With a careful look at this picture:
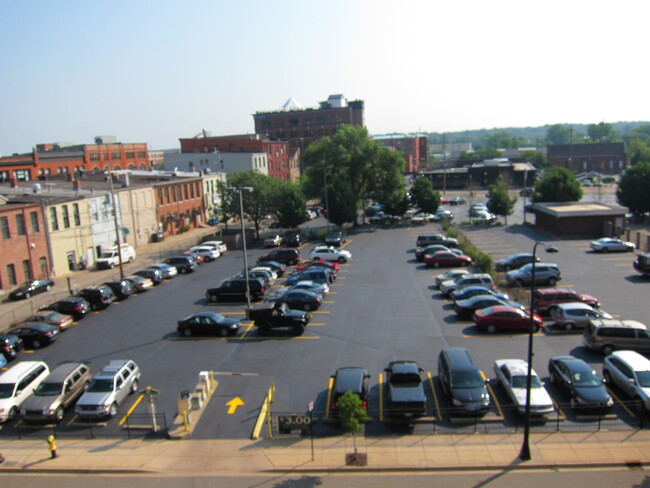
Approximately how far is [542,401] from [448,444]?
3.79 meters

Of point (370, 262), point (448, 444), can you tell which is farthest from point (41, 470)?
point (370, 262)

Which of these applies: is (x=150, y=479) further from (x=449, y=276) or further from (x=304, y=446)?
(x=449, y=276)

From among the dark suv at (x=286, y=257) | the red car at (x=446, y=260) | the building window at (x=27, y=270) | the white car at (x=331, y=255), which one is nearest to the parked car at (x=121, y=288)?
the building window at (x=27, y=270)

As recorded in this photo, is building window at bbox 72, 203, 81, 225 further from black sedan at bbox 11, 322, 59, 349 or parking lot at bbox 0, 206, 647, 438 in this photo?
black sedan at bbox 11, 322, 59, 349

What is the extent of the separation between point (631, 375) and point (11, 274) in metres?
40.8

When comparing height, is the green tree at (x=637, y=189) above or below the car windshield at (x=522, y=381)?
above

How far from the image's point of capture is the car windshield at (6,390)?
20.6 m

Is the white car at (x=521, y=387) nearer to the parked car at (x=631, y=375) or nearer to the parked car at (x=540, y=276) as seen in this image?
the parked car at (x=631, y=375)

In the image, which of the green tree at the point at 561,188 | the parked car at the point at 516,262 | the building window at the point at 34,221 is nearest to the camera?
the parked car at the point at 516,262

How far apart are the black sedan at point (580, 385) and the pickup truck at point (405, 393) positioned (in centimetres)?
515

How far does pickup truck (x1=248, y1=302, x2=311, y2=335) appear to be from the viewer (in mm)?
27422

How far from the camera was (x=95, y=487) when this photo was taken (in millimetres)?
15867

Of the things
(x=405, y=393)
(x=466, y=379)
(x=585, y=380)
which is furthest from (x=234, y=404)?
(x=585, y=380)

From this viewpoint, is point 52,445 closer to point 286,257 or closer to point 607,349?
point 607,349
